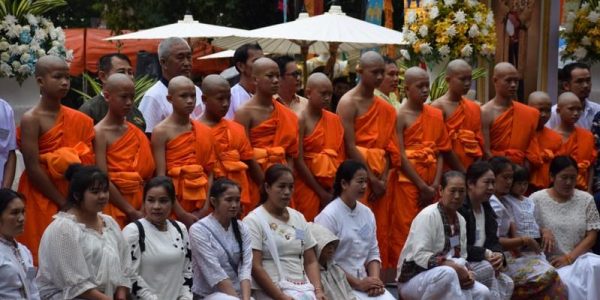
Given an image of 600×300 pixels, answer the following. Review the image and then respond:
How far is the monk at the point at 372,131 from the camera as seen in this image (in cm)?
1064

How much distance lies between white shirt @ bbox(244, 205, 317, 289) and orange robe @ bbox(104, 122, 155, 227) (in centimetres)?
79

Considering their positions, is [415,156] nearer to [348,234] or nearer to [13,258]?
[348,234]

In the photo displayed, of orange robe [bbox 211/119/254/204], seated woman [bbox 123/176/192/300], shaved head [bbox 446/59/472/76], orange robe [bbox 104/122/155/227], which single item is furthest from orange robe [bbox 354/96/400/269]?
seated woman [bbox 123/176/192/300]

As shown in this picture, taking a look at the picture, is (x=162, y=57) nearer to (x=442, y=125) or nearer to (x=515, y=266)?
(x=442, y=125)

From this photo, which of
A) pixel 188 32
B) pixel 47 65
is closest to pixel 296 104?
pixel 47 65

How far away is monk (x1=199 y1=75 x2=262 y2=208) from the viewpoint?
967cm

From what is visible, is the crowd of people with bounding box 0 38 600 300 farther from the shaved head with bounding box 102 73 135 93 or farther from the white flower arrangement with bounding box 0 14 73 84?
the white flower arrangement with bounding box 0 14 73 84

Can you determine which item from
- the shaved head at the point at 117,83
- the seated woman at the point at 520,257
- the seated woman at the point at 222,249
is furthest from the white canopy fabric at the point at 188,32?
the seated woman at the point at 222,249

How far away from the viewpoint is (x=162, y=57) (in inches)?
412

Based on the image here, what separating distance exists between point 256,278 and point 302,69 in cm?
763

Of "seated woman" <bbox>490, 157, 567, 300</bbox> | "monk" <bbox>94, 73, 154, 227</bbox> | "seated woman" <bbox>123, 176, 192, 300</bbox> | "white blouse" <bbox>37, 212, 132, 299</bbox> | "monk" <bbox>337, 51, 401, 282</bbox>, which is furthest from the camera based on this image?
"monk" <bbox>337, 51, 401, 282</bbox>

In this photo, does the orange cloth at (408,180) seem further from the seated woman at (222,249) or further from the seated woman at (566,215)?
the seated woman at (222,249)

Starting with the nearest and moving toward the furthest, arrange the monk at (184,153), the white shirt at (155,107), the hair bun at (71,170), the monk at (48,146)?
1. the hair bun at (71,170)
2. the monk at (48,146)
3. the monk at (184,153)
4. the white shirt at (155,107)

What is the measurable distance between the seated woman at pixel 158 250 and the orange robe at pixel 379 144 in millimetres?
2429
